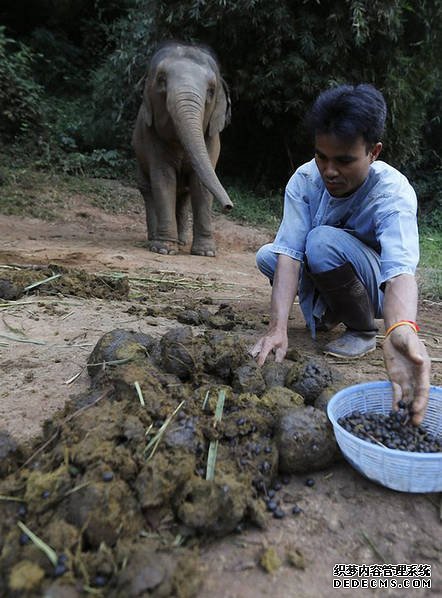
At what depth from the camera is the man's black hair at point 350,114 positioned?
7.42 feet

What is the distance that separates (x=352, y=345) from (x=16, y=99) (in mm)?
10048

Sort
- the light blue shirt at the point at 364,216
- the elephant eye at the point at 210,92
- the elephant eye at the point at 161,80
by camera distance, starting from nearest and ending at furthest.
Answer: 1. the light blue shirt at the point at 364,216
2. the elephant eye at the point at 161,80
3. the elephant eye at the point at 210,92

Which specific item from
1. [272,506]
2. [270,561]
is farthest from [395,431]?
[270,561]

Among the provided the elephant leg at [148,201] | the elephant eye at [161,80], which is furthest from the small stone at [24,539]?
the elephant leg at [148,201]

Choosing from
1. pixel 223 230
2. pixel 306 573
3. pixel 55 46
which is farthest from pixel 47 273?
pixel 55 46

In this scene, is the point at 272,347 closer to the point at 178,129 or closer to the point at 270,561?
the point at 270,561

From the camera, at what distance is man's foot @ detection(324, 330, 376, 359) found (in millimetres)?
3035

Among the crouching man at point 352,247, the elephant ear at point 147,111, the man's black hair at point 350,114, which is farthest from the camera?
the elephant ear at point 147,111

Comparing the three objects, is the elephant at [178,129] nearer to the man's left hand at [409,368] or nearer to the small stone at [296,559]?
the man's left hand at [409,368]

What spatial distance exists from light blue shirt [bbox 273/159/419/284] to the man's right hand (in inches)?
18.1

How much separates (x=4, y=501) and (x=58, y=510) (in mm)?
183

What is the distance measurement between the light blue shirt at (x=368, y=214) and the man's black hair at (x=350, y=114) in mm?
332

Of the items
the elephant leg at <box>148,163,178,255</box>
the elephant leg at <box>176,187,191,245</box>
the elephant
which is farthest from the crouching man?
the elephant leg at <box>176,187,191,245</box>

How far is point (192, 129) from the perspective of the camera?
584 cm
